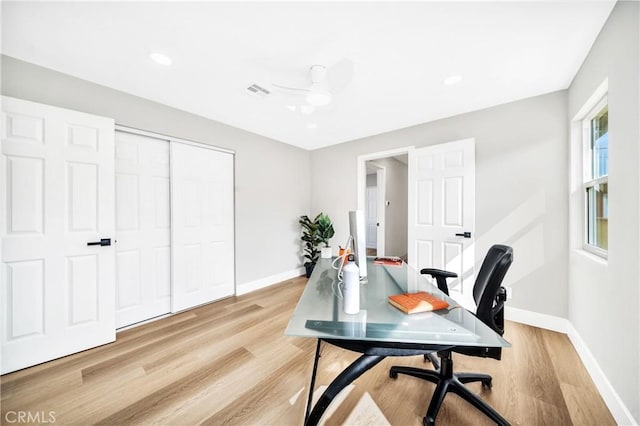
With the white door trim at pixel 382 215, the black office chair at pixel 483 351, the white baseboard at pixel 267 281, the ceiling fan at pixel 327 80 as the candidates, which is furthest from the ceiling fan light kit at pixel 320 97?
the white door trim at pixel 382 215

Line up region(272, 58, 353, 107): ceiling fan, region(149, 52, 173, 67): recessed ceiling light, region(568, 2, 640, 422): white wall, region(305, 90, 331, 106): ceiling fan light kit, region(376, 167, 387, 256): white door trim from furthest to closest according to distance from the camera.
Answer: region(376, 167, 387, 256): white door trim
region(149, 52, 173, 67): recessed ceiling light
region(305, 90, 331, 106): ceiling fan light kit
region(272, 58, 353, 107): ceiling fan
region(568, 2, 640, 422): white wall

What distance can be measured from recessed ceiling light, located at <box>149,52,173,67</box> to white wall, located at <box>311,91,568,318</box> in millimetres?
3209

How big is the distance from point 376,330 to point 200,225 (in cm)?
285

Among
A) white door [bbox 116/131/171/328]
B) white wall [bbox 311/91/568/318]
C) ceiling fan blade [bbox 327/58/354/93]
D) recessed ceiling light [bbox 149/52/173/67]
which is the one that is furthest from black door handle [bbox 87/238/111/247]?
white wall [bbox 311/91/568/318]

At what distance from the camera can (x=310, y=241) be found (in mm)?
4266

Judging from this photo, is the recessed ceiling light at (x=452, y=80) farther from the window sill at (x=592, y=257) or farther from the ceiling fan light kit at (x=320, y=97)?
the window sill at (x=592, y=257)

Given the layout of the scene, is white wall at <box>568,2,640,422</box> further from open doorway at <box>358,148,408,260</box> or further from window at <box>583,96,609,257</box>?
open doorway at <box>358,148,408,260</box>

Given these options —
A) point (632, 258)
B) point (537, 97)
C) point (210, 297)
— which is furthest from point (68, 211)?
point (537, 97)

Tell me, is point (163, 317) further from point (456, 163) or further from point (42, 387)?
point (456, 163)

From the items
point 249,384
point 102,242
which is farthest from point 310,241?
point 102,242

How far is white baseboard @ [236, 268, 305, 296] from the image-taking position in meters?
3.52

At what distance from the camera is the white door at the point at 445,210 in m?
2.80

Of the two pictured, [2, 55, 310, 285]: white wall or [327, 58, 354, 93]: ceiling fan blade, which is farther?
[2, 55, 310, 285]: white wall

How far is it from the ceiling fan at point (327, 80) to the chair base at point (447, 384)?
196 centimetres
